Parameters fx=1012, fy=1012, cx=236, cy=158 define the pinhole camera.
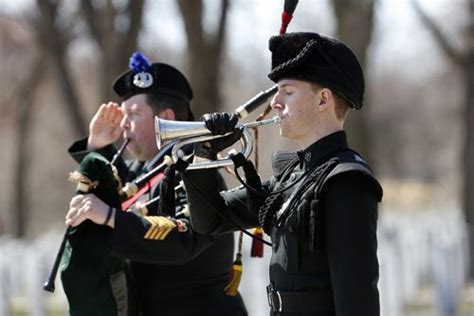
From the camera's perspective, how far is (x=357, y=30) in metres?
13.1

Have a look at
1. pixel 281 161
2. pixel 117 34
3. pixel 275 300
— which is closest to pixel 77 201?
pixel 281 161

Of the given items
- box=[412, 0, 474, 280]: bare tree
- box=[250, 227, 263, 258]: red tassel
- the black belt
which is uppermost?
box=[412, 0, 474, 280]: bare tree

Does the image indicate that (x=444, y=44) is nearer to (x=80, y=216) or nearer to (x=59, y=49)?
(x=59, y=49)

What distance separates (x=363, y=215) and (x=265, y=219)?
18.8 inches

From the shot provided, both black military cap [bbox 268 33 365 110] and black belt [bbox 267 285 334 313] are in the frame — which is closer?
black belt [bbox 267 285 334 313]

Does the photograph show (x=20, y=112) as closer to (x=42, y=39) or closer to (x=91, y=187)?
(x=42, y=39)

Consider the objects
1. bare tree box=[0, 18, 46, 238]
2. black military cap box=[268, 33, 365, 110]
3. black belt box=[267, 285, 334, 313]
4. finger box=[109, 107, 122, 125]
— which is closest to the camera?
black belt box=[267, 285, 334, 313]

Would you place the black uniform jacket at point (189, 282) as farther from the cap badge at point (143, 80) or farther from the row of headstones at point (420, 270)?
the row of headstones at point (420, 270)

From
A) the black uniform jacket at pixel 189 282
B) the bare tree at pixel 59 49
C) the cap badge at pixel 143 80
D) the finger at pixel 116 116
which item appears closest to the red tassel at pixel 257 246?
the black uniform jacket at pixel 189 282

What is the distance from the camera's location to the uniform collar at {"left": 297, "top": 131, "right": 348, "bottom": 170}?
11.2 ft

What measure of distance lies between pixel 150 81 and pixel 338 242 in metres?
1.90

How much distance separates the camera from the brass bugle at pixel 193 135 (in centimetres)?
366

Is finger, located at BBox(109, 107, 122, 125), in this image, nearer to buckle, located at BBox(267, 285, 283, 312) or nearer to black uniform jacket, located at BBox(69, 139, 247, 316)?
black uniform jacket, located at BBox(69, 139, 247, 316)

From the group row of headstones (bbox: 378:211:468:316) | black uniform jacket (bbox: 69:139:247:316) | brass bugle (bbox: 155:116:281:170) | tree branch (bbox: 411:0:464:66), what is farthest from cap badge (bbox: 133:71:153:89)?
tree branch (bbox: 411:0:464:66)
